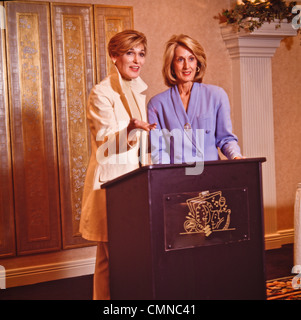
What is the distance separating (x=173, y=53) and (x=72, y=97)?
1.79 m

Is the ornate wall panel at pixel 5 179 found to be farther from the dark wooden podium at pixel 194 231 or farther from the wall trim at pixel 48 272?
the dark wooden podium at pixel 194 231

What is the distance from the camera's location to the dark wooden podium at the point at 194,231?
2.02 m

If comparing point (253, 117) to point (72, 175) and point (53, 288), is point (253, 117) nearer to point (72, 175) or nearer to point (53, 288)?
point (72, 175)

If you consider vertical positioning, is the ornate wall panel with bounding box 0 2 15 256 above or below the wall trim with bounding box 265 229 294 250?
above

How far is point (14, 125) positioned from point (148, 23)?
5.21 feet

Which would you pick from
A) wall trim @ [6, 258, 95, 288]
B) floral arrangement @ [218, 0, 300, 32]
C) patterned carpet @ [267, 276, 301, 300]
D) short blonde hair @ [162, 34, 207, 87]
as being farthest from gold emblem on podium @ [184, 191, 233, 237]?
floral arrangement @ [218, 0, 300, 32]

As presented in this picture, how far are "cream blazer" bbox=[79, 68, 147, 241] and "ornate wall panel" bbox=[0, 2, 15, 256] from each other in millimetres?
1634

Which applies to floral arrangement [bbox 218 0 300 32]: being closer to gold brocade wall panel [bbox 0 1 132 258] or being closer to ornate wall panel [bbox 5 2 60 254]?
gold brocade wall panel [bbox 0 1 132 258]

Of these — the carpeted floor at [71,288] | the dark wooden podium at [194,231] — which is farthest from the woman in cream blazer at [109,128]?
the carpeted floor at [71,288]

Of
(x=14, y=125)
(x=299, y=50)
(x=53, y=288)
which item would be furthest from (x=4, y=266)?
(x=299, y=50)

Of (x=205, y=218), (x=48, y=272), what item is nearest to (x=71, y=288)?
(x=48, y=272)

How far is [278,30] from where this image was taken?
5.05m

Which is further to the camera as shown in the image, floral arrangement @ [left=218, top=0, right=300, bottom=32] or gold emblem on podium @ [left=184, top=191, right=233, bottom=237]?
floral arrangement @ [left=218, top=0, right=300, bottom=32]

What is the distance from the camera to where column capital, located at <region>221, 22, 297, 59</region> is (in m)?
4.99
